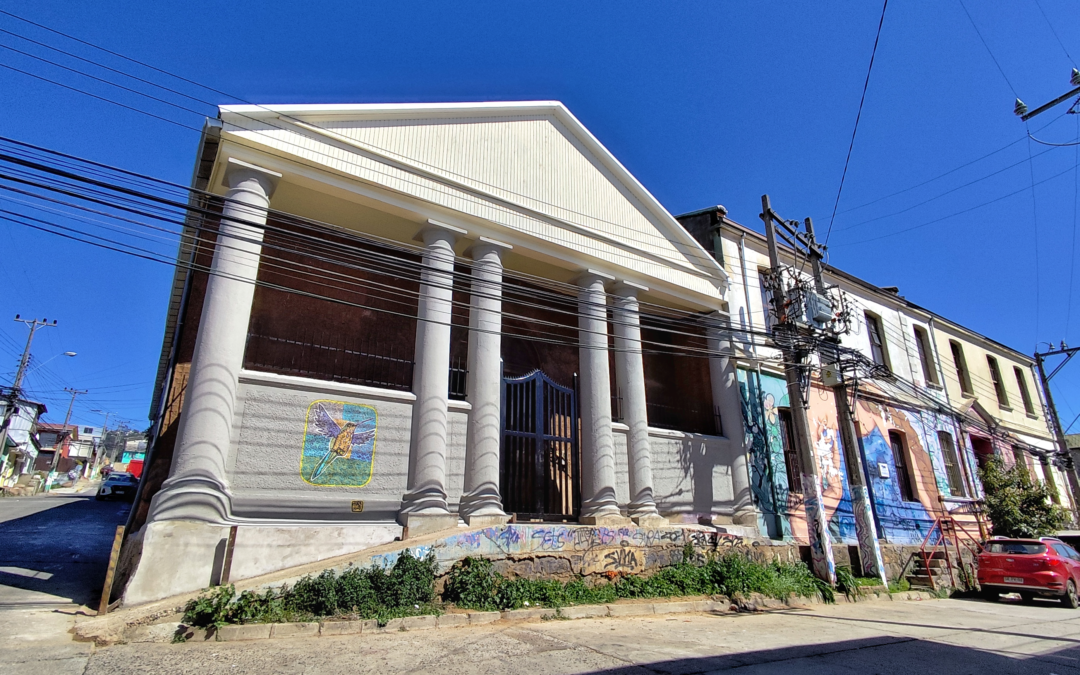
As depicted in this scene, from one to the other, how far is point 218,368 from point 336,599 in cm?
360

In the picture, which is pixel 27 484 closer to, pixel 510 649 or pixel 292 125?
pixel 292 125

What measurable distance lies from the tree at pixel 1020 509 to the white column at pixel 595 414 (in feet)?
47.9

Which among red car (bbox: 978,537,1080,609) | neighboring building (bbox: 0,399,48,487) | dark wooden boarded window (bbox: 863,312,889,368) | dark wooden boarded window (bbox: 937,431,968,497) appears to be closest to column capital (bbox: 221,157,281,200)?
red car (bbox: 978,537,1080,609)

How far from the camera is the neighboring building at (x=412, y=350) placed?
8.16 m

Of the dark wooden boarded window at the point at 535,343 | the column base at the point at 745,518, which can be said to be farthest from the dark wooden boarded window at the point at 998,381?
the dark wooden boarded window at the point at 535,343

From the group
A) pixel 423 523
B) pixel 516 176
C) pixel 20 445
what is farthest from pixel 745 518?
pixel 20 445

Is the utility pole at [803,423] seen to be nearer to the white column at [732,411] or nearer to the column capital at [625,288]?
the white column at [732,411]

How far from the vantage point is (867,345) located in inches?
776

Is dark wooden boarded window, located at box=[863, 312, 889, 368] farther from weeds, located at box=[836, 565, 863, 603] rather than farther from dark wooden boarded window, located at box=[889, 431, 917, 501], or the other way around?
weeds, located at box=[836, 565, 863, 603]

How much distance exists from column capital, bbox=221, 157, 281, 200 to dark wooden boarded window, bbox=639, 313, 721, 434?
9.20m

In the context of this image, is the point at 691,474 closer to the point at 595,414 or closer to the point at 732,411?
the point at 732,411

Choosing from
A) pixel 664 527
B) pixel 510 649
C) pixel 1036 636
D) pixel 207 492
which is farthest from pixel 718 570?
pixel 207 492

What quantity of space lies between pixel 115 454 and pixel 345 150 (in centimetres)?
9603

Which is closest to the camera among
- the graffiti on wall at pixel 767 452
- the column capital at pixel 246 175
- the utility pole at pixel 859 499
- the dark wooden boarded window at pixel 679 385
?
the column capital at pixel 246 175
